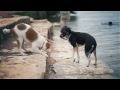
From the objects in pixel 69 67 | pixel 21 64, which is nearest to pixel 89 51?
pixel 69 67

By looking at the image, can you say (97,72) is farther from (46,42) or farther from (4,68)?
(4,68)

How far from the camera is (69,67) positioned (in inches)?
142

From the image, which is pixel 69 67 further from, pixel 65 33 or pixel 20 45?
pixel 20 45

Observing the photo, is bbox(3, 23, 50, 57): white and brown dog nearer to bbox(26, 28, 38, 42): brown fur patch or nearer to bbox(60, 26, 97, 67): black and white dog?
bbox(26, 28, 38, 42): brown fur patch

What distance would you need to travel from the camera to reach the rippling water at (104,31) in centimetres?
365

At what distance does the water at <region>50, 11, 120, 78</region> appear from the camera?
12.0 ft

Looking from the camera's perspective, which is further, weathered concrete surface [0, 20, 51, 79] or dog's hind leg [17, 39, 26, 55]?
dog's hind leg [17, 39, 26, 55]

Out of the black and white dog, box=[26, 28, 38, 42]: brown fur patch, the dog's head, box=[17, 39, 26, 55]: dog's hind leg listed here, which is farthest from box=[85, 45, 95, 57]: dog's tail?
box=[17, 39, 26, 55]: dog's hind leg

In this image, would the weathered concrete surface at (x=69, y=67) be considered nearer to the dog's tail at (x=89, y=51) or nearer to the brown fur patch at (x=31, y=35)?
the dog's tail at (x=89, y=51)

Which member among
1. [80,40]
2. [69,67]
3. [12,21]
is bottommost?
[69,67]

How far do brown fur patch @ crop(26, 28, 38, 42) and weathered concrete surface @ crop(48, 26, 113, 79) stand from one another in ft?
0.89

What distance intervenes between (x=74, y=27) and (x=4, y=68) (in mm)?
1084
